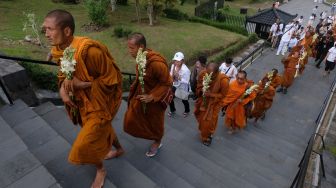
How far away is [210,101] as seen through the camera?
5828mm

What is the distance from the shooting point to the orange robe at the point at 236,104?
714 cm

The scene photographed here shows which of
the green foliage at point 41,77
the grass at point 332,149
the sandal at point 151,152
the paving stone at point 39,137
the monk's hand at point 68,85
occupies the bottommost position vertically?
the grass at point 332,149

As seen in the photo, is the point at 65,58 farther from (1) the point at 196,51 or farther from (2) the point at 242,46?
(2) the point at 242,46

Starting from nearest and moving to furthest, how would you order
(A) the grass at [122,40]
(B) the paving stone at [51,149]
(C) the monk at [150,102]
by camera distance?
(B) the paving stone at [51,149] → (C) the monk at [150,102] → (A) the grass at [122,40]

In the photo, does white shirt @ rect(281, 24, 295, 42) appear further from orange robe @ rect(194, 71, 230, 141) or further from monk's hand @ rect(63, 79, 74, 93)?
monk's hand @ rect(63, 79, 74, 93)

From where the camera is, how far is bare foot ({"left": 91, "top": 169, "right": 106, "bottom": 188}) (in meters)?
3.47

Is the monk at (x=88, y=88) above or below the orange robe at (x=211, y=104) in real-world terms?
above

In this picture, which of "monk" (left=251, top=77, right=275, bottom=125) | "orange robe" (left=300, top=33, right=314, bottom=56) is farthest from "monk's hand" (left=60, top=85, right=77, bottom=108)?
"orange robe" (left=300, top=33, right=314, bottom=56)

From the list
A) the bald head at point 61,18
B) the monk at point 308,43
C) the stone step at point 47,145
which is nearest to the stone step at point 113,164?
the stone step at point 47,145

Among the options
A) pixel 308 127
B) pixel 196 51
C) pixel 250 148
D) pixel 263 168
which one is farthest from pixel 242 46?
pixel 263 168

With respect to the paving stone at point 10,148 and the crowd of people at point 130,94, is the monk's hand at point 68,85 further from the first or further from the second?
the paving stone at point 10,148

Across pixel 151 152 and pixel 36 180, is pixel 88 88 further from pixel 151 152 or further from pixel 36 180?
pixel 151 152

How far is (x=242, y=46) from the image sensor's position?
15.1 metres

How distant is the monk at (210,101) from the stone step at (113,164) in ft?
7.52
